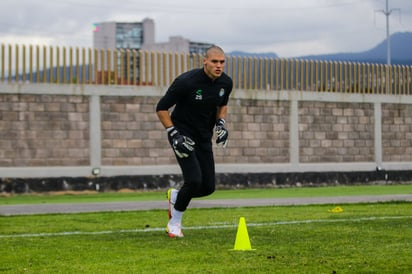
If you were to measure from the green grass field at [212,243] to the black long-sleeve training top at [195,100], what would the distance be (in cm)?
131

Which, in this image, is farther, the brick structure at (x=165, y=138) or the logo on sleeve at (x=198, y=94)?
the brick structure at (x=165, y=138)

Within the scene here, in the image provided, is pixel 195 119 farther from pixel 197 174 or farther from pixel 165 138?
pixel 165 138

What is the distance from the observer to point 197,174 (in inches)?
408

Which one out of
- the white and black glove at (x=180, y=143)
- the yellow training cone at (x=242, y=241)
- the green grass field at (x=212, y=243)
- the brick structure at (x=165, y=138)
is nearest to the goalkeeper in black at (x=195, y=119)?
the white and black glove at (x=180, y=143)

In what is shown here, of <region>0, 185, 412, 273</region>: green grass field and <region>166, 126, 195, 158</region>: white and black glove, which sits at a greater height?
<region>166, 126, 195, 158</region>: white and black glove

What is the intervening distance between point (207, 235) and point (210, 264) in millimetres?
2872

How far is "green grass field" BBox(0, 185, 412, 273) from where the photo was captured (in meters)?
7.48

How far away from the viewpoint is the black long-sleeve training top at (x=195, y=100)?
33.5 feet

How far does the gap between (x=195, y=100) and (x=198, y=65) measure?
712 inches

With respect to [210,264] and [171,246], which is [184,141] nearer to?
[171,246]

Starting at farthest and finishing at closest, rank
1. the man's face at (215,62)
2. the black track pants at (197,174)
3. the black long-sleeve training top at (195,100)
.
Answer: the black track pants at (197,174) → the black long-sleeve training top at (195,100) → the man's face at (215,62)

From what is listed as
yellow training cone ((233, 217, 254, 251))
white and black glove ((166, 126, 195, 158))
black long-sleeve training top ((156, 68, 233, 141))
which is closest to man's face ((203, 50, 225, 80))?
black long-sleeve training top ((156, 68, 233, 141))

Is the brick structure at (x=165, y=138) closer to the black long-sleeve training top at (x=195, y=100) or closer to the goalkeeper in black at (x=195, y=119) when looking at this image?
the goalkeeper in black at (x=195, y=119)

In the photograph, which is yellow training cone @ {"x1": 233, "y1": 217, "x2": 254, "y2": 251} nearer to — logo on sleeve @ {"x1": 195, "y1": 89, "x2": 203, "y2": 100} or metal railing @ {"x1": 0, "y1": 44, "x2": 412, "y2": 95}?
logo on sleeve @ {"x1": 195, "y1": 89, "x2": 203, "y2": 100}
